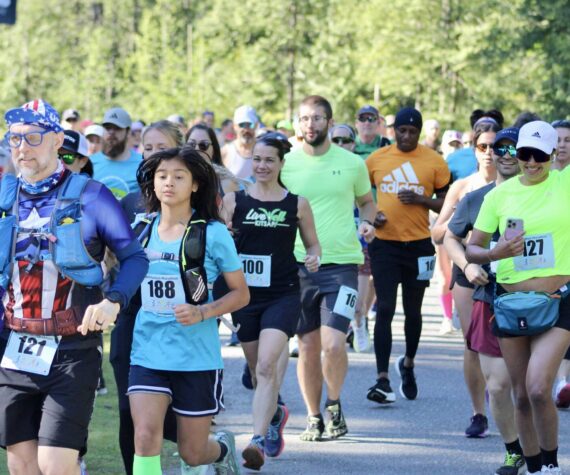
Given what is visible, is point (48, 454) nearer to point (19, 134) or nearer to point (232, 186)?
Answer: point (19, 134)

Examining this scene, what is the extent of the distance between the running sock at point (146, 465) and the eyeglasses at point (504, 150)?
10.3 ft

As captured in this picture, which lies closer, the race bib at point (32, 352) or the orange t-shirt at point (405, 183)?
the race bib at point (32, 352)

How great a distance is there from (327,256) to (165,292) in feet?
10.7

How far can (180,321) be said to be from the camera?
20.7 ft

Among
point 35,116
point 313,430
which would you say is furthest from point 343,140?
point 35,116

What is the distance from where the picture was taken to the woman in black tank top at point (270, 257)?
28.0 ft

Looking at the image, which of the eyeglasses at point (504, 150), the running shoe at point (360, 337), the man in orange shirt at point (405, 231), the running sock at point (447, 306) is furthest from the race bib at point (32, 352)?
the running sock at point (447, 306)

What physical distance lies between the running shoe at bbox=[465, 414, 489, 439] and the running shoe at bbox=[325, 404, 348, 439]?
2.81 ft

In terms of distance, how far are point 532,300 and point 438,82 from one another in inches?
1355

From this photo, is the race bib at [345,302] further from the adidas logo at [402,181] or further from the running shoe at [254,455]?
the adidas logo at [402,181]

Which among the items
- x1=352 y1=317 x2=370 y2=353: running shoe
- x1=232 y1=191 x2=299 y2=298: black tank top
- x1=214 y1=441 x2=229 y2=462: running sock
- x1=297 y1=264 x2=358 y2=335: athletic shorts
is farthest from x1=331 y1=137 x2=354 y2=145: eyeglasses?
x1=214 y1=441 x2=229 y2=462: running sock

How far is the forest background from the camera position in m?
36.3

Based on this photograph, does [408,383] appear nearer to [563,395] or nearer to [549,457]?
[563,395]

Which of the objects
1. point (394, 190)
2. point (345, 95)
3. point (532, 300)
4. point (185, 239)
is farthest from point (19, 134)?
point (345, 95)
